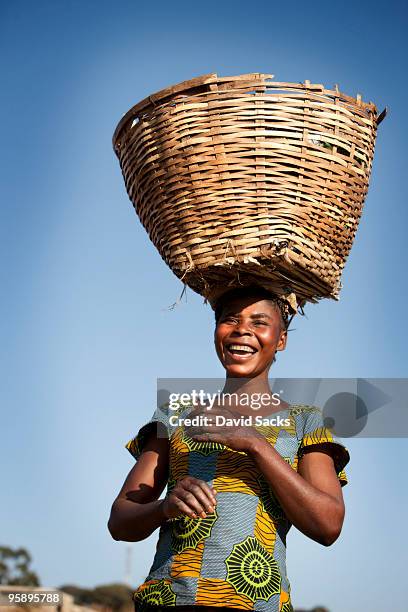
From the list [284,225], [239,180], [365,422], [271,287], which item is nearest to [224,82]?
[239,180]

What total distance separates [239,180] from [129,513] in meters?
1.20

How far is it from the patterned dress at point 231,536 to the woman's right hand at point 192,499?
0.14 metres

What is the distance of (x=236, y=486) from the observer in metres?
2.72

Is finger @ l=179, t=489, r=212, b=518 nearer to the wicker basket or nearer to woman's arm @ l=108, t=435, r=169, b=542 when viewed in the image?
woman's arm @ l=108, t=435, r=169, b=542

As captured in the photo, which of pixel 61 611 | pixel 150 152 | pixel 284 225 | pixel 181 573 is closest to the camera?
pixel 181 573

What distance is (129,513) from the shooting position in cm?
283

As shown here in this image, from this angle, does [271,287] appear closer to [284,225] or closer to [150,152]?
[284,225]

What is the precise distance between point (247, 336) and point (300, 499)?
0.69 meters

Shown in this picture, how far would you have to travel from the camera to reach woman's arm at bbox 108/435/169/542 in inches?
109

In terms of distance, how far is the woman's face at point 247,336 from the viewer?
3.04 m

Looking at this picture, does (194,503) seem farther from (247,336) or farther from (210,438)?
(247,336)

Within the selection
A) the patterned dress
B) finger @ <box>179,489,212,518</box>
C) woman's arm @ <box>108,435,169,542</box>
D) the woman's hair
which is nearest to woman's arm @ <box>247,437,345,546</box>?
the patterned dress

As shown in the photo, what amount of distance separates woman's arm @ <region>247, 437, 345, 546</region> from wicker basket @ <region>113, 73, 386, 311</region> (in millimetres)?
645

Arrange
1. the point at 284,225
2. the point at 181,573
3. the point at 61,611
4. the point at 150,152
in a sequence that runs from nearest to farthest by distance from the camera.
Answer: the point at 181,573 → the point at 284,225 → the point at 150,152 → the point at 61,611
